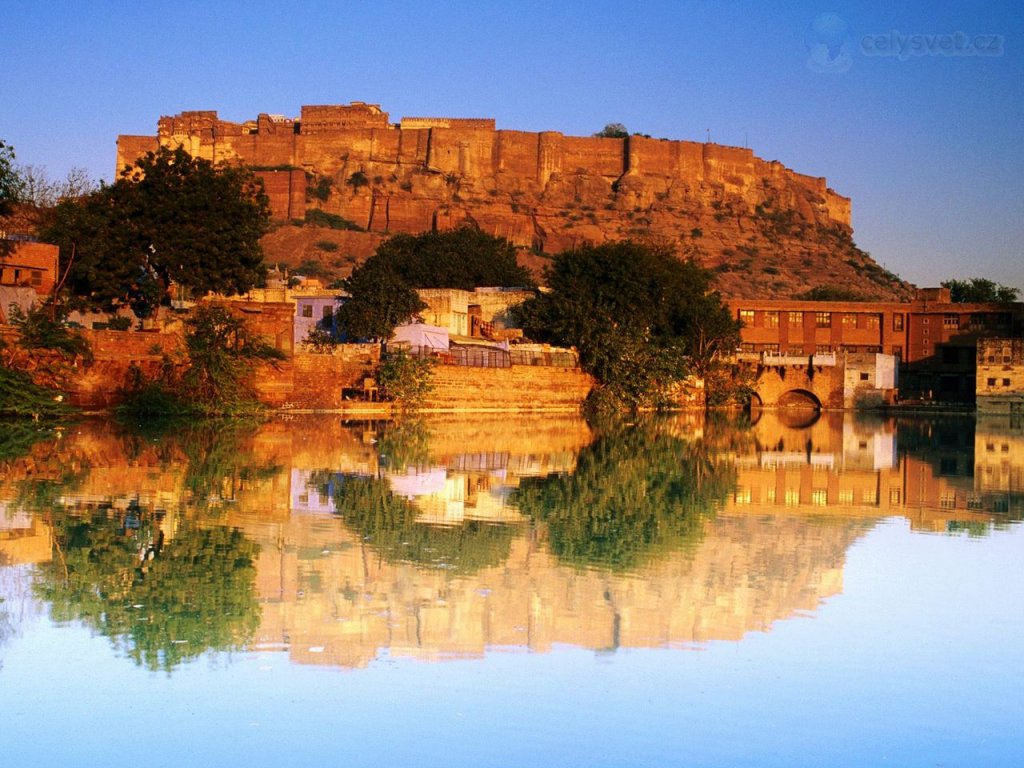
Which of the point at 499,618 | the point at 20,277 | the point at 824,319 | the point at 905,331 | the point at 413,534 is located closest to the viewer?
the point at 499,618

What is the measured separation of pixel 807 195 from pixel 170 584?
89259 mm

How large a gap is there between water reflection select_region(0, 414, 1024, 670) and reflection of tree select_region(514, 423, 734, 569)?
39mm

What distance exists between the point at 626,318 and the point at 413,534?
26.9m

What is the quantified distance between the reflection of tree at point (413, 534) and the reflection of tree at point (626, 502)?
44cm

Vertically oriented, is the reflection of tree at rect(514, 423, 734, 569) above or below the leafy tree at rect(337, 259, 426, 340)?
below

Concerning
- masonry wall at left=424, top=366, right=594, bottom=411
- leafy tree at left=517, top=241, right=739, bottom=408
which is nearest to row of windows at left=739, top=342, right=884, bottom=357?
leafy tree at left=517, top=241, right=739, bottom=408

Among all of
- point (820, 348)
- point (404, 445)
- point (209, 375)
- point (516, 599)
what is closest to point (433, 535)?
point (516, 599)

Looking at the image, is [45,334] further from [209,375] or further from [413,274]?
[413,274]

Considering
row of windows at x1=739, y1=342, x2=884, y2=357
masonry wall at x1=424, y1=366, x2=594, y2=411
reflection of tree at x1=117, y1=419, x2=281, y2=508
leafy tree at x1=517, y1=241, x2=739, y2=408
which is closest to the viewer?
reflection of tree at x1=117, y1=419, x2=281, y2=508

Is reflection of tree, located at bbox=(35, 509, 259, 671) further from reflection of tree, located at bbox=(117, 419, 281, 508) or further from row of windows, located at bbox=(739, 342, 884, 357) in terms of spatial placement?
row of windows, located at bbox=(739, 342, 884, 357)

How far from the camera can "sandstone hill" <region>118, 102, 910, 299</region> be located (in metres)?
79.4

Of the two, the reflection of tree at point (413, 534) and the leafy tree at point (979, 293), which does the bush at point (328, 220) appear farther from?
the reflection of tree at point (413, 534)

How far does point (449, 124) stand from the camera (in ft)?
272

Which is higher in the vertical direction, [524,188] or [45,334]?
[524,188]
